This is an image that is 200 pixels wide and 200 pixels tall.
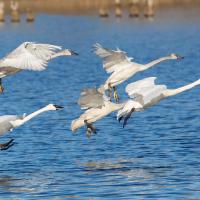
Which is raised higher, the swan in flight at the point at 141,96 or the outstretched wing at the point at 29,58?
the outstretched wing at the point at 29,58

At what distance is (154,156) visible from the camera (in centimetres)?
1664

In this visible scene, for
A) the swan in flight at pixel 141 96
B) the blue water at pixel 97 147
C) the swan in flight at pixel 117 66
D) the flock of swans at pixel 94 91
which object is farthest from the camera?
the swan in flight at pixel 117 66

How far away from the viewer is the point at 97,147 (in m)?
17.8

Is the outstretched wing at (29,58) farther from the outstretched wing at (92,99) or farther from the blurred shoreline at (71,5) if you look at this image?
the blurred shoreline at (71,5)

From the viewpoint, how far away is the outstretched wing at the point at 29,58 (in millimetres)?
15902

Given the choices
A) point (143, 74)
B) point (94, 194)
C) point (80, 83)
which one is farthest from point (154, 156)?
point (143, 74)

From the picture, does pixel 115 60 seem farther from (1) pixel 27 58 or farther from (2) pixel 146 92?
(2) pixel 146 92

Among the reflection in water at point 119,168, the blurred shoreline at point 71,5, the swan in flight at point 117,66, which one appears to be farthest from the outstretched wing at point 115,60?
the blurred shoreline at point 71,5

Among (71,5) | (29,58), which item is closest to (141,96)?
(29,58)

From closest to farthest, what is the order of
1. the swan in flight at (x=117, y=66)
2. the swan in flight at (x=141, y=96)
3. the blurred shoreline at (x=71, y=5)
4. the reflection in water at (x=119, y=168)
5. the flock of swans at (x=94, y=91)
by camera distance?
the swan in flight at (x=141, y=96), the flock of swans at (x=94, y=91), the reflection in water at (x=119, y=168), the swan in flight at (x=117, y=66), the blurred shoreline at (x=71, y=5)

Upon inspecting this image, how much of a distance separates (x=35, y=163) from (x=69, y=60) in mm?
23306

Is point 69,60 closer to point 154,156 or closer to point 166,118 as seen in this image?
point 166,118

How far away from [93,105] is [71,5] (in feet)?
197

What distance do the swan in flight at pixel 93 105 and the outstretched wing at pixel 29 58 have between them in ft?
2.80
